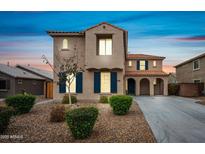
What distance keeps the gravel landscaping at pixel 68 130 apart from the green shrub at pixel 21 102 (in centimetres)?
28

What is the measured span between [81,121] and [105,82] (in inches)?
219

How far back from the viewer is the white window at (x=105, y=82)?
32.0ft

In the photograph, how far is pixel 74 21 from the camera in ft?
20.1

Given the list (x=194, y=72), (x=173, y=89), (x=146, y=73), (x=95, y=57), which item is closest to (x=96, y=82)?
(x=95, y=57)

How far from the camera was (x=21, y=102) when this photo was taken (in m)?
7.11

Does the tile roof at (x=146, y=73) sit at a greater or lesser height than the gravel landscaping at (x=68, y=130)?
greater

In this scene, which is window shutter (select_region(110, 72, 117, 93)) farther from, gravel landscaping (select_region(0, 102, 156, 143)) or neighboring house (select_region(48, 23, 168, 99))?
gravel landscaping (select_region(0, 102, 156, 143))

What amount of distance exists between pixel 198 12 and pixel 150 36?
1.62m

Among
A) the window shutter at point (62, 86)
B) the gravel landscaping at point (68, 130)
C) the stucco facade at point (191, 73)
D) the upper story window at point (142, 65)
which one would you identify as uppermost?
the upper story window at point (142, 65)

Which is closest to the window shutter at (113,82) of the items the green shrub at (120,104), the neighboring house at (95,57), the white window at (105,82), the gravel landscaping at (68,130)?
the neighboring house at (95,57)

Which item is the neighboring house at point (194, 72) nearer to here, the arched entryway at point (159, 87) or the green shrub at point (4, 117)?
the arched entryway at point (159, 87)

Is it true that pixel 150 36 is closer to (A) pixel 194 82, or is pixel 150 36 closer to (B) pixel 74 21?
(B) pixel 74 21

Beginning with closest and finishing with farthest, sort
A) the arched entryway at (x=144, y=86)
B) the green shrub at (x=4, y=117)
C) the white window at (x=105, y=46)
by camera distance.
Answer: the green shrub at (x=4, y=117) < the white window at (x=105, y=46) < the arched entryway at (x=144, y=86)

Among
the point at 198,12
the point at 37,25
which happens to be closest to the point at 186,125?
the point at 198,12
